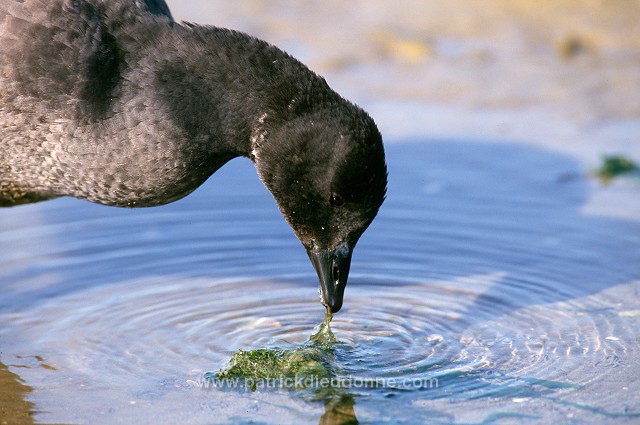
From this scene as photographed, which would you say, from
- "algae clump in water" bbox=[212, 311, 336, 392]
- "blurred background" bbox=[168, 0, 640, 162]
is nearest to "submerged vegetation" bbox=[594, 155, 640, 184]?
"blurred background" bbox=[168, 0, 640, 162]

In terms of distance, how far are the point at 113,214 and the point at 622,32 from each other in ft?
17.3

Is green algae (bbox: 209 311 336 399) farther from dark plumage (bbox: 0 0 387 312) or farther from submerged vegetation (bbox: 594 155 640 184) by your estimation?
submerged vegetation (bbox: 594 155 640 184)

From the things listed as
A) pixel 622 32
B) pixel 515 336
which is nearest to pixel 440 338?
pixel 515 336

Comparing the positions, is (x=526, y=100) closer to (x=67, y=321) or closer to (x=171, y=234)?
(x=171, y=234)

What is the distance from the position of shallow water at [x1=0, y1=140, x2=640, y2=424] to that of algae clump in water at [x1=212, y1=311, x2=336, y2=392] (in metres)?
0.07

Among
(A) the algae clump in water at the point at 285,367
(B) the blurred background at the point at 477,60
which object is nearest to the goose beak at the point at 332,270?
(A) the algae clump in water at the point at 285,367

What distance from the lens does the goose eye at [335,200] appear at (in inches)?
215

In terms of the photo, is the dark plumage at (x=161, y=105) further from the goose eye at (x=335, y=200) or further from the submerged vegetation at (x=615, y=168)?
the submerged vegetation at (x=615, y=168)

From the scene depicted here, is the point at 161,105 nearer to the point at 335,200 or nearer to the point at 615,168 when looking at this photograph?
the point at 335,200

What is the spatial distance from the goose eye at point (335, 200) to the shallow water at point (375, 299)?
2.94ft

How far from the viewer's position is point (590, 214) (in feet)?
25.8

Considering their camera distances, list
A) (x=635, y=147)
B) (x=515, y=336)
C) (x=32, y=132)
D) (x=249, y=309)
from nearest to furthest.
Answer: (x=32, y=132)
(x=515, y=336)
(x=249, y=309)
(x=635, y=147)

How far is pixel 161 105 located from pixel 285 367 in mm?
1462

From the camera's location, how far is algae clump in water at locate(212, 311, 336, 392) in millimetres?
5691
